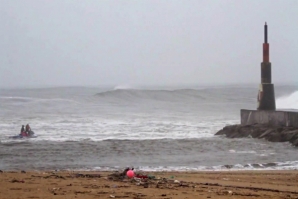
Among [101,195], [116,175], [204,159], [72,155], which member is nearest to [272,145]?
[204,159]

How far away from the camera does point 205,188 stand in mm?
9453

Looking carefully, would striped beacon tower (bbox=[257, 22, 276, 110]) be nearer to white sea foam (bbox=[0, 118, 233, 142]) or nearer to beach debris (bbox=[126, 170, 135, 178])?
white sea foam (bbox=[0, 118, 233, 142])

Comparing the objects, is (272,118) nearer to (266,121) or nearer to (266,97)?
(266,121)

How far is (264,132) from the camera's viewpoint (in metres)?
21.9

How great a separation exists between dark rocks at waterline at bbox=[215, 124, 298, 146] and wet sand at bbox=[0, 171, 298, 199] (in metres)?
8.75

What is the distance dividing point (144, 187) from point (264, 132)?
45.5ft

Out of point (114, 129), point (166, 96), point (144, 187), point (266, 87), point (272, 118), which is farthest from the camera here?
point (166, 96)

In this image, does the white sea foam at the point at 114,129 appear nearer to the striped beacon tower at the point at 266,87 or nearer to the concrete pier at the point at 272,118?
the concrete pier at the point at 272,118

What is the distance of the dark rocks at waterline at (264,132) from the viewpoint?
20244 mm

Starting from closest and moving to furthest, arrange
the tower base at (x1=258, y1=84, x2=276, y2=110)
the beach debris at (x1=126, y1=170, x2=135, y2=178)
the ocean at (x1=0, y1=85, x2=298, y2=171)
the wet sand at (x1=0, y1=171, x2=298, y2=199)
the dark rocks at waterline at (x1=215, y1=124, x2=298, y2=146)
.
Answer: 1. the wet sand at (x1=0, y1=171, x2=298, y2=199)
2. the beach debris at (x1=126, y1=170, x2=135, y2=178)
3. the ocean at (x1=0, y1=85, x2=298, y2=171)
4. the dark rocks at waterline at (x1=215, y1=124, x2=298, y2=146)
5. the tower base at (x1=258, y1=84, x2=276, y2=110)

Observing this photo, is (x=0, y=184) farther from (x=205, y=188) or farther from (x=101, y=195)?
(x=205, y=188)

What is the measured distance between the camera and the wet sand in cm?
815

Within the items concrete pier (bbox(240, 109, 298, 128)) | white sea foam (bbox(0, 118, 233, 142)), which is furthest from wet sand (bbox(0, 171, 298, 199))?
white sea foam (bbox(0, 118, 233, 142))

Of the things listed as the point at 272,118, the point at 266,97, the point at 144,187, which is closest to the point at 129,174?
the point at 144,187
